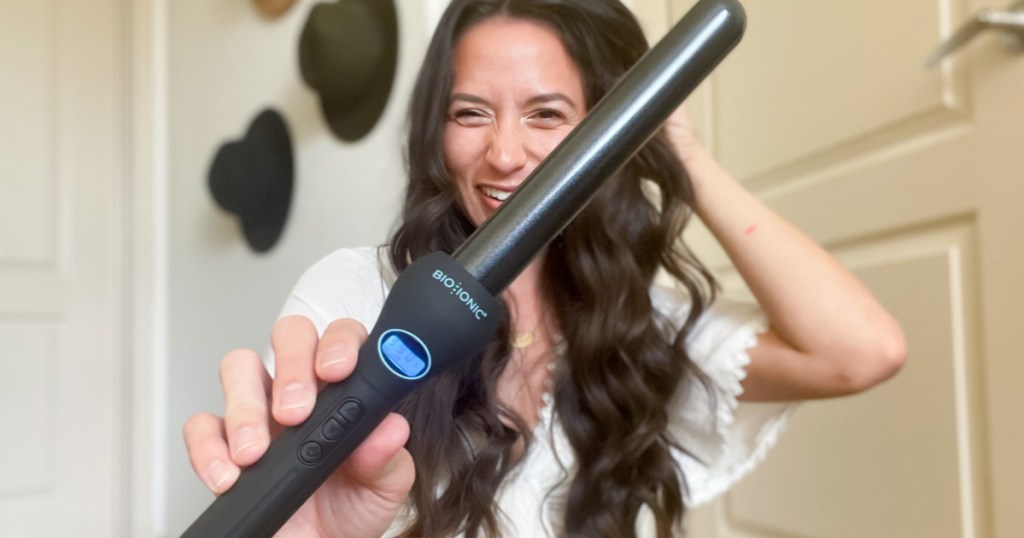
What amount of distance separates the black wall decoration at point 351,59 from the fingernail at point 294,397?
0.77 meters

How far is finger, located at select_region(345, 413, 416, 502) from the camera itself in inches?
14.4

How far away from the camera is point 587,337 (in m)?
0.80

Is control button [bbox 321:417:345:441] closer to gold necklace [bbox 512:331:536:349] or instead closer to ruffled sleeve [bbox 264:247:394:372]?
ruffled sleeve [bbox 264:247:394:372]

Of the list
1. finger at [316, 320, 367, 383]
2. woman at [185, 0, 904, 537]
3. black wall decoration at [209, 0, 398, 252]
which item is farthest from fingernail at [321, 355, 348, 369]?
black wall decoration at [209, 0, 398, 252]

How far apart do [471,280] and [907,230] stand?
0.66 meters

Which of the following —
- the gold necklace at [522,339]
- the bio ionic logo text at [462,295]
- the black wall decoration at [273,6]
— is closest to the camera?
the bio ionic logo text at [462,295]

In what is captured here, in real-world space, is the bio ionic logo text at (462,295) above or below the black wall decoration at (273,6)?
below

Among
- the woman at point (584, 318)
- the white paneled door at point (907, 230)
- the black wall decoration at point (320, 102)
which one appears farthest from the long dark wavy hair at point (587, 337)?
the black wall decoration at point (320, 102)

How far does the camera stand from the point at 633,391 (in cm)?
80

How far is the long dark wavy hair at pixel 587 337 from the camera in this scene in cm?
73

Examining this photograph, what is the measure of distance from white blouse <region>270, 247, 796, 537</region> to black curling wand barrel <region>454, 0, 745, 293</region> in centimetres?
41

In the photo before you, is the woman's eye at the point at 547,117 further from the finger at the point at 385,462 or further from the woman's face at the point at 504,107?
the finger at the point at 385,462

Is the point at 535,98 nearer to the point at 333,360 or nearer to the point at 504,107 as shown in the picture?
the point at 504,107

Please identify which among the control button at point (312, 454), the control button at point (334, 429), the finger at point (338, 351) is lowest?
the control button at point (312, 454)
